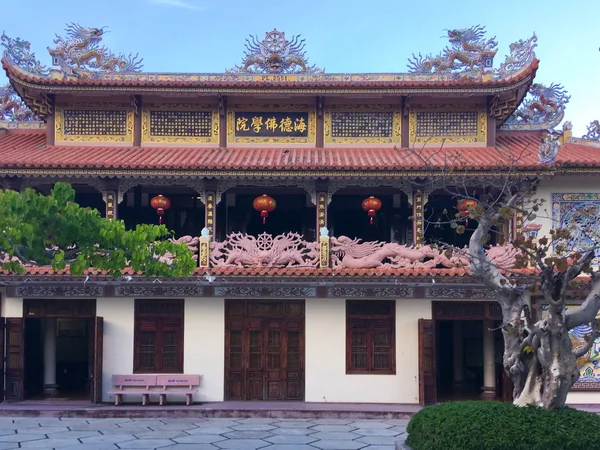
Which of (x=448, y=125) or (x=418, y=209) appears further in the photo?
(x=448, y=125)

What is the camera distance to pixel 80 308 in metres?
12.5

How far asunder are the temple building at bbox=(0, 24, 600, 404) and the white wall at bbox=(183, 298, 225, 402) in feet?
Answer: 0.10

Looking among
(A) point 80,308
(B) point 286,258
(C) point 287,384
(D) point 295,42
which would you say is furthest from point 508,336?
(D) point 295,42

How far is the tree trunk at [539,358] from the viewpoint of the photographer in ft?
21.8

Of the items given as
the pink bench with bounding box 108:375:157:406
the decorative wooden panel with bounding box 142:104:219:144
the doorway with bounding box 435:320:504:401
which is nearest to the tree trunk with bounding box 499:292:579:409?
the pink bench with bounding box 108:375:157:406

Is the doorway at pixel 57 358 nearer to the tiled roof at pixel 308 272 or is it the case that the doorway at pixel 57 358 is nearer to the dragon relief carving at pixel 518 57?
the tiled roof at pixel 308 272

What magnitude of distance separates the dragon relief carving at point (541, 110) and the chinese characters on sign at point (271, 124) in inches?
211

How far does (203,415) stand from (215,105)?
7283mm

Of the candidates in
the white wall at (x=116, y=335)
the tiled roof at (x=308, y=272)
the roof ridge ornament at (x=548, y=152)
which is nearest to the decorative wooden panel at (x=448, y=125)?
the roof ridge ornament at (x=548, y=152)

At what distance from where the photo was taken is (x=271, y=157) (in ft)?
43.3

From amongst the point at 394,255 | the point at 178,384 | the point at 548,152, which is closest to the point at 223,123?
the point at 394,255

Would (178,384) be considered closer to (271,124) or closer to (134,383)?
(134,383)

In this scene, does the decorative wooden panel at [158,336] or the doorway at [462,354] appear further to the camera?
the decorative wooden panel at [158,336]

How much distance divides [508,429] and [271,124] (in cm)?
977
